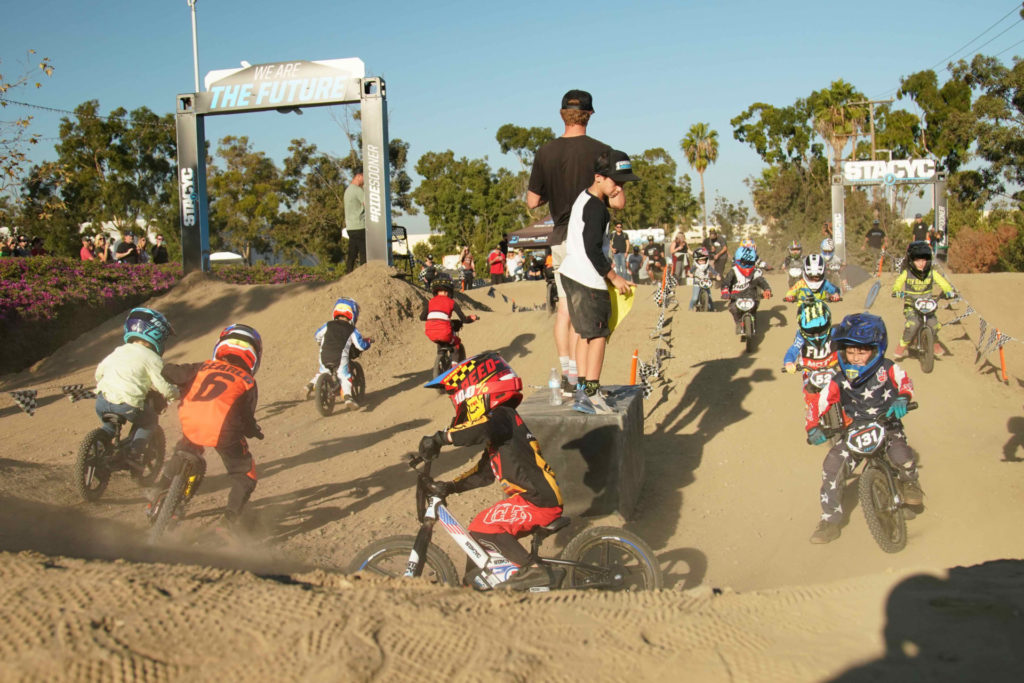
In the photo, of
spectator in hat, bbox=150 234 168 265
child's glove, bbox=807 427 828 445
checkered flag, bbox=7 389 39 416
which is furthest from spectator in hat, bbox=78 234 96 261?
child's glove, bbox=807 427 828 445

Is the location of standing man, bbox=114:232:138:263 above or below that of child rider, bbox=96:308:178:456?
above

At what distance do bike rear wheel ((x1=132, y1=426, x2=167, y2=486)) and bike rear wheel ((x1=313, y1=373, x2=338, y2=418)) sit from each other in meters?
3.66

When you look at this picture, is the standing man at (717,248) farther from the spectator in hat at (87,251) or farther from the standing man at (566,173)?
the spectator in hat at (87,251)

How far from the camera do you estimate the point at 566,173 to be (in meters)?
6.74

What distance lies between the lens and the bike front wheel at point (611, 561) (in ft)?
14.9

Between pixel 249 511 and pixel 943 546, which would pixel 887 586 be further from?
pixel 249 511

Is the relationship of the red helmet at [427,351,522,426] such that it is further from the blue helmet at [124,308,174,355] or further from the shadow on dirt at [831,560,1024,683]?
the blue helmet at [124,308,174,355]

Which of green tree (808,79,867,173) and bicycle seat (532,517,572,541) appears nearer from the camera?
bicycle seat (532,517,572,541)

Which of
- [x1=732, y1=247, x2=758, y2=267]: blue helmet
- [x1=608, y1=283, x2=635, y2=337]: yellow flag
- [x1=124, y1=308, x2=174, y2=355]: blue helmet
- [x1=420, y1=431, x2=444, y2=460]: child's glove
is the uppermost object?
[x1=732, y1=247, x2=758, y2=267]: blue helmet

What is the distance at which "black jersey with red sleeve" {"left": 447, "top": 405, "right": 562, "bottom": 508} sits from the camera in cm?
465

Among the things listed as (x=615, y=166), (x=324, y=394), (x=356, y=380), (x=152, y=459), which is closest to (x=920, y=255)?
(x=615, y=166)

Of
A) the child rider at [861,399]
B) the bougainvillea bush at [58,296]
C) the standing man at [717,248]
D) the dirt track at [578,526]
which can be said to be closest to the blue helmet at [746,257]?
the dirt track at [578,526]

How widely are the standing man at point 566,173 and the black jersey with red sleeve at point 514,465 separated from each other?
2.22 m

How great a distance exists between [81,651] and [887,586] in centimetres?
359
